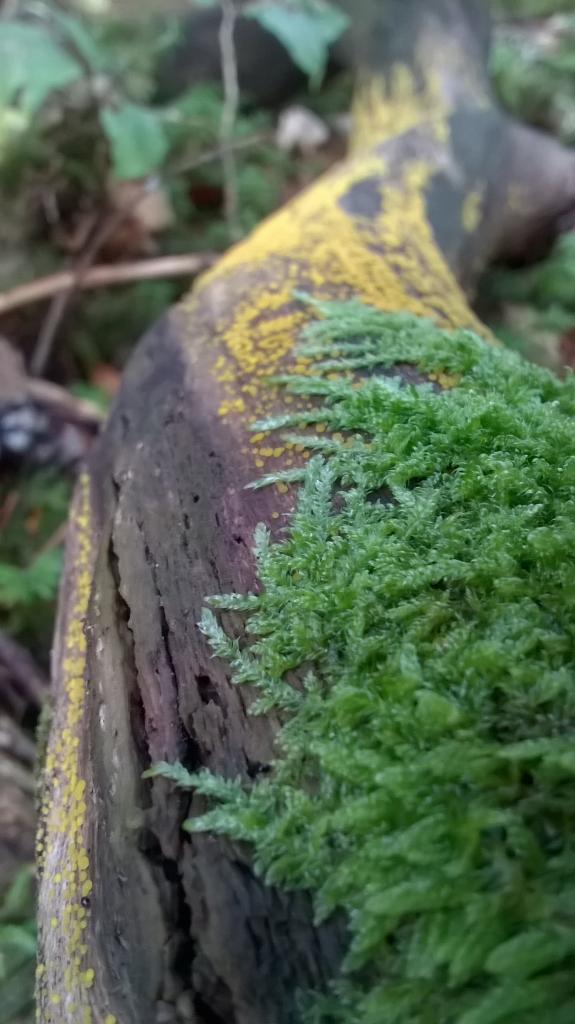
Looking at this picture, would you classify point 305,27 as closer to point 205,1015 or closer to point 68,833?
point 68,833

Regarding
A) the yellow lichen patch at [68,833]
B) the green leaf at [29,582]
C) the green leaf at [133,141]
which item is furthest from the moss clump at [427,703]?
the green leaf at [133,141]

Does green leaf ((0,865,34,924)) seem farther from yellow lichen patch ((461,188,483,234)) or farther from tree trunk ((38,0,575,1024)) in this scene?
yellow lichen patch ((461,188,483,234))

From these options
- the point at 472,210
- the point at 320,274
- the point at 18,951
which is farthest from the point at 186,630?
the point at 472,210

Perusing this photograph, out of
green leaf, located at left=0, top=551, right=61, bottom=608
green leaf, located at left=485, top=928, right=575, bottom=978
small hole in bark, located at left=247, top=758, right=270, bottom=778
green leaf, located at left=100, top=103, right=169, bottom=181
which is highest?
green leaf, located at left=100, top=103, right=169, bottom=181

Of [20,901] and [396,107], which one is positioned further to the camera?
[396,107]

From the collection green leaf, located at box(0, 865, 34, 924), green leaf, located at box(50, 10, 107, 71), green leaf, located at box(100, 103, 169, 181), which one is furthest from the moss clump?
green leaf, located at box(50, 10, 107, 71)

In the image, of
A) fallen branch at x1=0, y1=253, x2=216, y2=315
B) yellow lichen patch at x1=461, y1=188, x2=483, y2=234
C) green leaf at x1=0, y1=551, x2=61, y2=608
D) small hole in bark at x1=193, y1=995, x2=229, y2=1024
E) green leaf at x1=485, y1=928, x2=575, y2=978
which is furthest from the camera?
fallen branch at x1=0, y1=253, x2=216, y2=315

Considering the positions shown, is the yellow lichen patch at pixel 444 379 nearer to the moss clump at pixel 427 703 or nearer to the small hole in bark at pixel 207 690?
the moss clump at pixel 427 703
